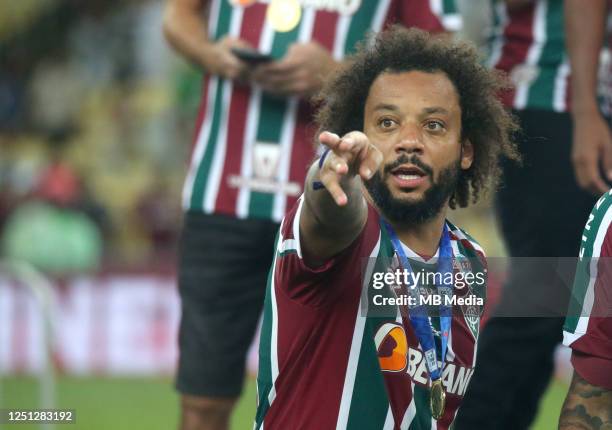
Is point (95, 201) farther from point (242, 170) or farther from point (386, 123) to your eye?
point (386, 123)

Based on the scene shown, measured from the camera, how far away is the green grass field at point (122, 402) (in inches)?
328

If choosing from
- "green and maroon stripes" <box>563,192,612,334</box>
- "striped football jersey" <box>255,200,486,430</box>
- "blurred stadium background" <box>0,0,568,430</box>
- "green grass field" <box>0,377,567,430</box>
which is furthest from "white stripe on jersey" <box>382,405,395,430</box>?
"blurred stadium background" <box>0,0,568,430</box>

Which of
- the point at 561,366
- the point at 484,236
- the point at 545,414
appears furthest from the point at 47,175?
the point at 545,414

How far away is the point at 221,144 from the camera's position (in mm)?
5027

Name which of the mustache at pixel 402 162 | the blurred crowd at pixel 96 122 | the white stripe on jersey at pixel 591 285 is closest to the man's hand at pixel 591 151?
the white stripe on jersey at pixel 591 285

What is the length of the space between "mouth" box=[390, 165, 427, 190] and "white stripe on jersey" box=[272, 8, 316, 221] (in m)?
1.42

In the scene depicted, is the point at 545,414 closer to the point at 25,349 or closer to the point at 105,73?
the point at 25,349

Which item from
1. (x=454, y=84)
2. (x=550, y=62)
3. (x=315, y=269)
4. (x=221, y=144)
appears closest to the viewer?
(x=315, y=269)

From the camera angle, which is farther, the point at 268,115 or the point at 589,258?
the point at 268,115

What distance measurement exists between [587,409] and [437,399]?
1.25ft

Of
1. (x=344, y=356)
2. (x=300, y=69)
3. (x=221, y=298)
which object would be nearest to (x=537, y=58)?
(x=300, y=69)

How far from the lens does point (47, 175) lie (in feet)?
45.0

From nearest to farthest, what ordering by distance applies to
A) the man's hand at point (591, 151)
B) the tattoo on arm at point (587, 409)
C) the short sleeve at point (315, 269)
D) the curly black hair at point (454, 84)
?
the short sleeve at point (315, 269) < the tattoo on arm at point (587, 409) < the curly black hair at point (454, 84) < the man's hand at point (591, 151)

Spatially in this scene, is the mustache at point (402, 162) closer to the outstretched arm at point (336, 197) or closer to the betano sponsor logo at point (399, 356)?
the outstretched arm at point (336, 197)
